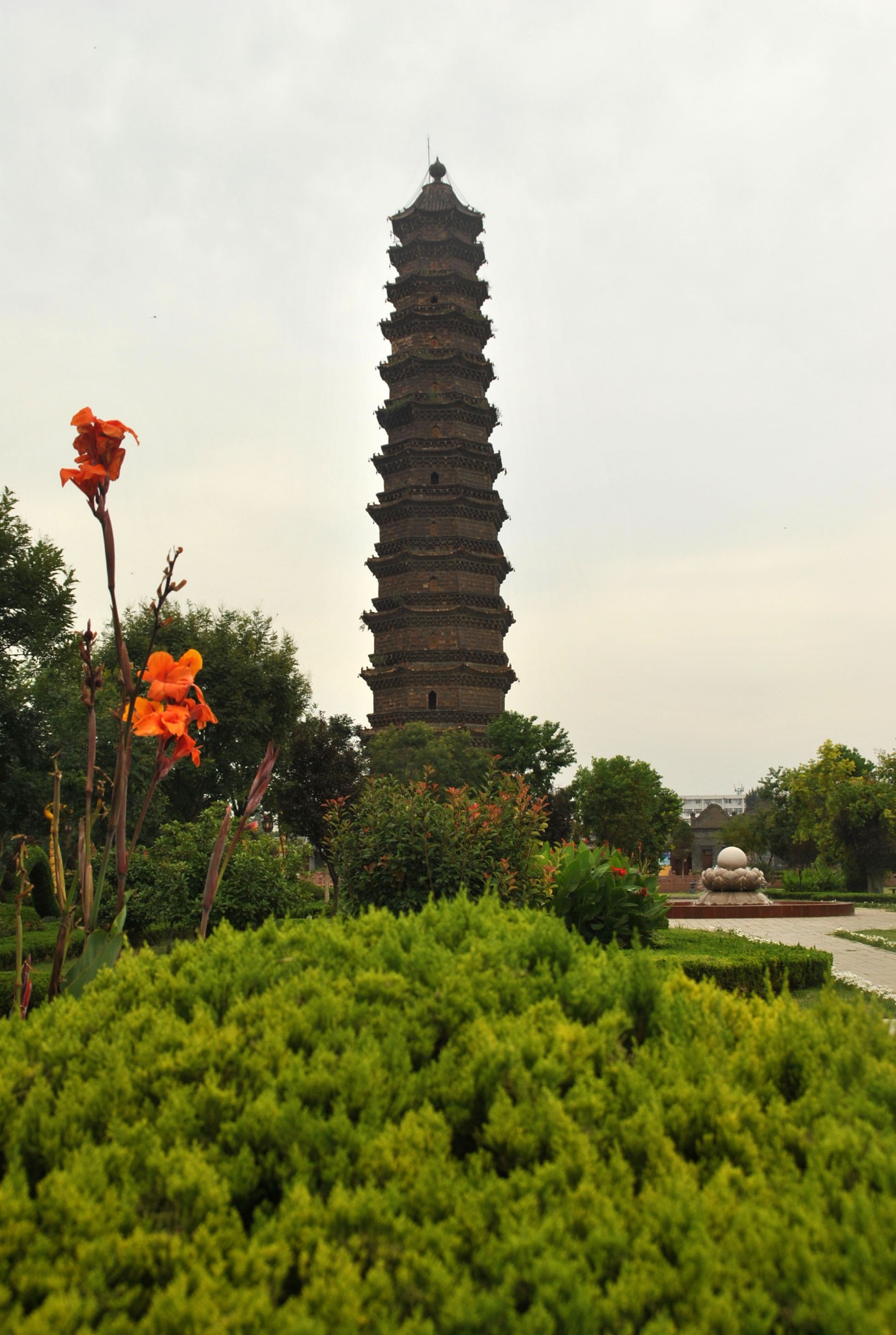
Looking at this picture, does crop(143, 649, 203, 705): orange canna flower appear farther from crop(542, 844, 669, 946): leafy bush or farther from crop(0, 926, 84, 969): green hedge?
crop(0, 926, 84, 969): green hedge

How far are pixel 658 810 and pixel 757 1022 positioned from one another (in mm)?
55747

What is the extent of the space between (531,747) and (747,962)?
33490mm

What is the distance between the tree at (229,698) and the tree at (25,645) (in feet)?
A: 29.8

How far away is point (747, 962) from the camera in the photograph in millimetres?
9961

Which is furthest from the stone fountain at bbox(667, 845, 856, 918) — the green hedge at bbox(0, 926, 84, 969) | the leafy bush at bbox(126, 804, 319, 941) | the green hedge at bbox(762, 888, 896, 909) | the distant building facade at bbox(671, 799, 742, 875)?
the distant building facade at bbox(671, 799, 742, 875)

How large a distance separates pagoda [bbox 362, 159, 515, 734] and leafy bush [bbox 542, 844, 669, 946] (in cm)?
3218

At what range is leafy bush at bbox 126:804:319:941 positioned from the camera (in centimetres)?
1292

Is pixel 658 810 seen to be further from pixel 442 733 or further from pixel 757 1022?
pixel 757 1022

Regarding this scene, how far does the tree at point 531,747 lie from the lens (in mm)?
42781

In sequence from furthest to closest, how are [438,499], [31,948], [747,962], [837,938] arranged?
[438,499], [837,938], [31,948], [747,962]

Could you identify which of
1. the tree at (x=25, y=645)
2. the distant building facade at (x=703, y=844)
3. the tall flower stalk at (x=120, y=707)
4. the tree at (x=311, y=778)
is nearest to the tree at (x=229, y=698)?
the tree at (x=311, y=778)

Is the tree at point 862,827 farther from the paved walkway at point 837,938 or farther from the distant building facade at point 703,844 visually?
the distant building facade at point 703,844

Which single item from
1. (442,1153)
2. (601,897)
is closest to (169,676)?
(442,1153)

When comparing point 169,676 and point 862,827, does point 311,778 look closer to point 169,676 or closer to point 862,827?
point 862,827
